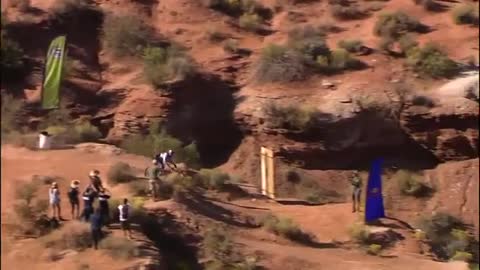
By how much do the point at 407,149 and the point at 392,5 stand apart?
19.3 ft

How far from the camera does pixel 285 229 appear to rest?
15.8 metres

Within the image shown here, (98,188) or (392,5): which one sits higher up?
(392,5)

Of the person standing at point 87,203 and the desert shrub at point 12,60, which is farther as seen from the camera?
the desert shrub at point 12,60

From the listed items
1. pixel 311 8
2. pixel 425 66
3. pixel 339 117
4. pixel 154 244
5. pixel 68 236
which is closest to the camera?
pixel 68 236

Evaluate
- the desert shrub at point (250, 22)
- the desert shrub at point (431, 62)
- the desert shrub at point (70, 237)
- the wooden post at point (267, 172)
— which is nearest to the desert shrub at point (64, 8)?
the desert shrub at point (250, 22)

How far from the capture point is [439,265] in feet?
50.9

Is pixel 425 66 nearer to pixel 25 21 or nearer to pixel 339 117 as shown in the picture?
pixel 339 117

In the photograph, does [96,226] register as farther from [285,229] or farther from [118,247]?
[285,229]

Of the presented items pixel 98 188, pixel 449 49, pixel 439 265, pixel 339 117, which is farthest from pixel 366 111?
pixel 98 188

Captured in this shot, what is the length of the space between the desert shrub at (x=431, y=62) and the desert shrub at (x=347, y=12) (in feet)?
8.76

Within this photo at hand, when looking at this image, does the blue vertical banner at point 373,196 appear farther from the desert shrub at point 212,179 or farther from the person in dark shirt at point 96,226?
the person in dark shirt at point 96,226

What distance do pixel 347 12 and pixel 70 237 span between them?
50.4ft

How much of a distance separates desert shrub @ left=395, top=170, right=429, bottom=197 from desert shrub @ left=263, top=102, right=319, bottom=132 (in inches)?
95.9

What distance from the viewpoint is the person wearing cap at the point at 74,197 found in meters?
10.6
